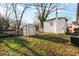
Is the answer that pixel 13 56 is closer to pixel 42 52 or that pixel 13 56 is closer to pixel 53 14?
pixel 42 52

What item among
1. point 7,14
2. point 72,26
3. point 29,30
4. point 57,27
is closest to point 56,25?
point 57,27

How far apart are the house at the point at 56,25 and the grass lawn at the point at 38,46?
0.05m

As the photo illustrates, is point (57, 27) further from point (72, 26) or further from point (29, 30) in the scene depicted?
point (29, 30)

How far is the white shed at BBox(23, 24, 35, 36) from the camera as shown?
2.08 metres

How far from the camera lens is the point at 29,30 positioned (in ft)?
6.86

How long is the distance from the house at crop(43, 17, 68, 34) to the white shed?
0.11 meters

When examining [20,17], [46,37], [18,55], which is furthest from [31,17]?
[18,55]

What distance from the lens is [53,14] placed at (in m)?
2.08

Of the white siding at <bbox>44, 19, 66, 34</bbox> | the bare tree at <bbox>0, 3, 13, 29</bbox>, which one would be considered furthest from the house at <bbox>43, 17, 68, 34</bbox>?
the bare tree at <bbox>0, 3, 13, 29</bbox>

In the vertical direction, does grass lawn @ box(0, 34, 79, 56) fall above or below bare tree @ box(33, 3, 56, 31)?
below

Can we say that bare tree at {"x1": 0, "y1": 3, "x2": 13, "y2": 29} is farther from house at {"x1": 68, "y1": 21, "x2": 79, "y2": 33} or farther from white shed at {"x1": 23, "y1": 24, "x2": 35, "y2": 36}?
house at {"x1": 68, "y1": 21, "x2": 79, "y2": 33}

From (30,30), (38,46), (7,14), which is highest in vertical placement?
(7,14)

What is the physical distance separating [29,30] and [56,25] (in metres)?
0.25

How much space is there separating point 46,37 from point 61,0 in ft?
1.19
